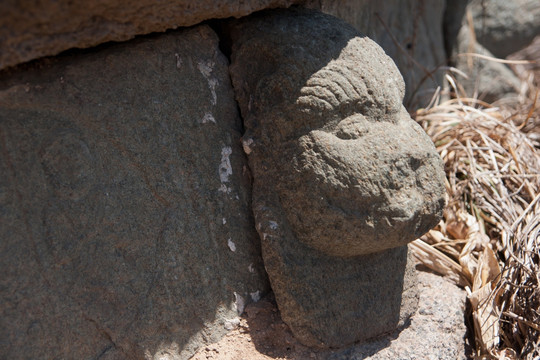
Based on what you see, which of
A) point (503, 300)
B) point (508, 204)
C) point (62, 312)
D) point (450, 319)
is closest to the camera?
point (62, 312)

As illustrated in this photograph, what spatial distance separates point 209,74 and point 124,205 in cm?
42

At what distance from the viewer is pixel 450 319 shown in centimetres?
170

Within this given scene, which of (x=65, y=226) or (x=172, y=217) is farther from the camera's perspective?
(x=172, y=217)

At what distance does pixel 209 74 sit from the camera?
1526 mm

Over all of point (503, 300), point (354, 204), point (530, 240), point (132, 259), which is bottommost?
point (503, 300)

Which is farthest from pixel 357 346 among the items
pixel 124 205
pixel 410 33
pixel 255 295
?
pixel 410 33

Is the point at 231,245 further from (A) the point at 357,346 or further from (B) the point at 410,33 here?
(B) the point at 410,33

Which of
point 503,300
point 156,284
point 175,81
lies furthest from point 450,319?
point 175,81

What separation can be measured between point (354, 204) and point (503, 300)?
2.40 feet

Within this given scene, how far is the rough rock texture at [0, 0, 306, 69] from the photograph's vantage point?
3.72ft

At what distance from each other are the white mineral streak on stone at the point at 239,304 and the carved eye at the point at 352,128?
50cm

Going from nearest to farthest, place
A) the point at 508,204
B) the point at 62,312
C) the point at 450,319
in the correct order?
the point at 62,312, the point at 450,319, the point at 508,204

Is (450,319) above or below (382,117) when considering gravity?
below

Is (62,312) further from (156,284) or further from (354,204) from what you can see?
(354,204)
